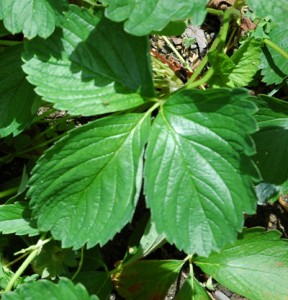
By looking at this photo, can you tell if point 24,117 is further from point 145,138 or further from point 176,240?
point 176,240

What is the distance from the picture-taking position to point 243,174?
1.62 meters

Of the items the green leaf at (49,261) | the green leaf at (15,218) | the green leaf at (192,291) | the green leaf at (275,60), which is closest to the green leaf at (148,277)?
the green leaf at (192,291)

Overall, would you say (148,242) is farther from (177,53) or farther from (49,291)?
(177,53)

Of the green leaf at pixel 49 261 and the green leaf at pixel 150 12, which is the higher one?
the green leaf at pixel 150 12

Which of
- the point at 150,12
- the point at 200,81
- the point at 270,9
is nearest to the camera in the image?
the point at 150,12

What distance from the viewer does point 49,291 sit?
5.16ft

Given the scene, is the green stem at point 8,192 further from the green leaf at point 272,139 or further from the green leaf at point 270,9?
the green leaf at point 270,9

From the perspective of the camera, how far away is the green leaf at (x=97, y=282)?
200 centimetres

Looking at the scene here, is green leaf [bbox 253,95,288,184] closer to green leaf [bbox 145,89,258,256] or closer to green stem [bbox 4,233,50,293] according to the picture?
green leaf [bbox 145,89,258,256]

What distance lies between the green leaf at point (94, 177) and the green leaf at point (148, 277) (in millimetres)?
388

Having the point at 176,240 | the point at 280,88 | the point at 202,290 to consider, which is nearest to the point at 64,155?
the point at 176,240

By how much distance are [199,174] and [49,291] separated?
1.51 ft

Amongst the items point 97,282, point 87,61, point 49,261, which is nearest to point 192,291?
point 97,282

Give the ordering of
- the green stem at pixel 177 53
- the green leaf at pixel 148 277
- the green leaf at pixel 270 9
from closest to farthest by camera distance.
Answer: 1. the green leaf at pixel 270 9
2. the green leaf at pixel 148 277
3. the green stem at pixel 177 53
